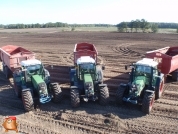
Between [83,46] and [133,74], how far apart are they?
771cm

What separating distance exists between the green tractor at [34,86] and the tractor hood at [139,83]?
3.57m

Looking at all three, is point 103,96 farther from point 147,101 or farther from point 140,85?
point 147,101

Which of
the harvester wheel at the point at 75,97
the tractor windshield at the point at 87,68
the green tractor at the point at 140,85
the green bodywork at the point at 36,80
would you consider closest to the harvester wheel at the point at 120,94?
the green tractor at the point at 140,85

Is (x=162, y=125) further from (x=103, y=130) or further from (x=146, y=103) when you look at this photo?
(x=103, y=130)

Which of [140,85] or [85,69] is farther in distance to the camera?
[85,69]

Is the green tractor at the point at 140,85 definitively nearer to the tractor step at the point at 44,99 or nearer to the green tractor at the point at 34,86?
the green tractor at the point at 34,86

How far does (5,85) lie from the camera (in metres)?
13.9

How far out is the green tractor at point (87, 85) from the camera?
401 inches

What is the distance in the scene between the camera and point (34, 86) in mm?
10562

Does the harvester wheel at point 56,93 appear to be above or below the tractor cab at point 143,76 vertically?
below

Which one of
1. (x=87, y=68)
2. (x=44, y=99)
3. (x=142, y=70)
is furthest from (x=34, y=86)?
(x=142, y=70)

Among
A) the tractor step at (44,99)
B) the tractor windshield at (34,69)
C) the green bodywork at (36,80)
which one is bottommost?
the tractor step at (44,99)

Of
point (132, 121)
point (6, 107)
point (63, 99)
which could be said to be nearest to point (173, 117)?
point (132, 121)

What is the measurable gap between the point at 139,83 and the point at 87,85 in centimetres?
234
